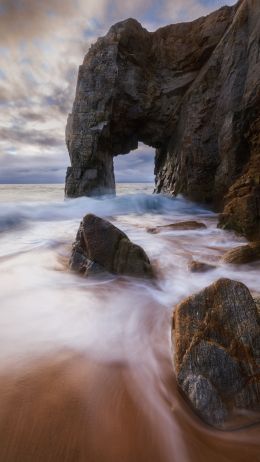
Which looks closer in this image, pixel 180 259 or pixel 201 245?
pixel 180 259

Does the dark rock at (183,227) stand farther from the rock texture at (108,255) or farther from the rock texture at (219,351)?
the rock texture at (219,351)

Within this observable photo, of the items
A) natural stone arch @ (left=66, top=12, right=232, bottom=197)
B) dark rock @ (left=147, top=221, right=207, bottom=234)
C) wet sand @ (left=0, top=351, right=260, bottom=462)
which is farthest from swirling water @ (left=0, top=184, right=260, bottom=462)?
natural stone arch @ (left=66, top=12, right=232, bottom=197)

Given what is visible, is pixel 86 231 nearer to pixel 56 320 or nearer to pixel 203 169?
pixel 56 320

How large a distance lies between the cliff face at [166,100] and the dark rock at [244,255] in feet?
18.7

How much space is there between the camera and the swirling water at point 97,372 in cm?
141

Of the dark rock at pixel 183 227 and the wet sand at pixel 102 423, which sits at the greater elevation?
the dark rock at pixel 183 227

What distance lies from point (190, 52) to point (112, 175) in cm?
865

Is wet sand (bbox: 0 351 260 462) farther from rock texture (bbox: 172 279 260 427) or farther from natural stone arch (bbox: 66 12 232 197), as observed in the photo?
natural stone arch (bbox: 66 12 232 197)

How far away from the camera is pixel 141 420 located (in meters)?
1.58

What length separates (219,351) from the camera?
5.69ft

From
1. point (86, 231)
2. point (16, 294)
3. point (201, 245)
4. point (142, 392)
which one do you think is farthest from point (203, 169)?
point (142, 392)

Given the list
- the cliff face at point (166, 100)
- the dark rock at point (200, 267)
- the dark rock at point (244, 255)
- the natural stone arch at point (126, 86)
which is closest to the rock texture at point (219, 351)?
the dark rock at point (200, 267)

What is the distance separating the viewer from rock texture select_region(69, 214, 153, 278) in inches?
146

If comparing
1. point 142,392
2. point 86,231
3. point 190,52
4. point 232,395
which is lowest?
point 142,392
